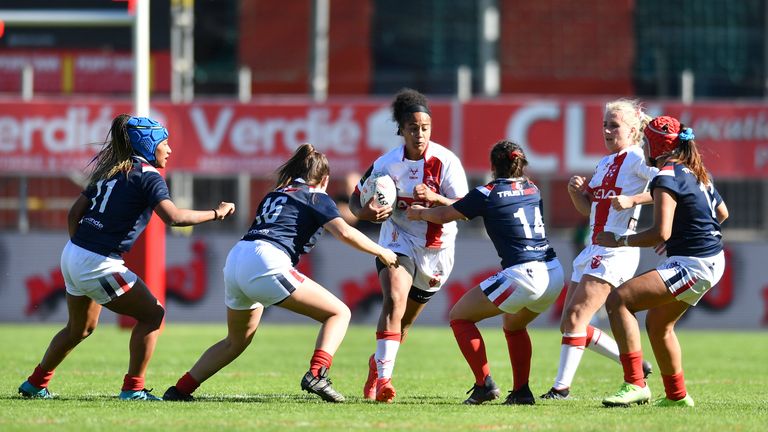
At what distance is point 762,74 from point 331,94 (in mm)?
8678

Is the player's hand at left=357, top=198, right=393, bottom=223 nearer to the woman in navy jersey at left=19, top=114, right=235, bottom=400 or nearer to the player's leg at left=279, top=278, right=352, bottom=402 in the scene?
the player's leg at left=279, top=278, right=352, bottom=402

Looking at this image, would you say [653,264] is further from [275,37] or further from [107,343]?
[275,37]

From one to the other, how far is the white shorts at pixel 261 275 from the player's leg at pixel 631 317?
216 centimetres

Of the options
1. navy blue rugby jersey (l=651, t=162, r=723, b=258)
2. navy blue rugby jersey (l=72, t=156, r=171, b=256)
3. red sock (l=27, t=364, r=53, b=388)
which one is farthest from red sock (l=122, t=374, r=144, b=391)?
navy blue rugby jersey (l=651, t=162, r=723, b=258)

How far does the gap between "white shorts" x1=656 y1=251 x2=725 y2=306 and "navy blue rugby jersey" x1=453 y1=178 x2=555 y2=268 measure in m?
0.93

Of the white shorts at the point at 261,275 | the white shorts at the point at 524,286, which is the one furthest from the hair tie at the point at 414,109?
the white shorts at the point at 261,275

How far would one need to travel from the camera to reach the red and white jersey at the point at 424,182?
9.56 metres

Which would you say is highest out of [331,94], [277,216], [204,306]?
[331,94]

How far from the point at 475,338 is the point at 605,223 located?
50.0 inches

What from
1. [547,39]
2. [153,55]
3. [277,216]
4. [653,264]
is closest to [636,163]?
[277,216]

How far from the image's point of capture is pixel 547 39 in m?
27.0

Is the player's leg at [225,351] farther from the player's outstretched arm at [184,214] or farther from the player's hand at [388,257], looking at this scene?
the player's hand at [388,257]

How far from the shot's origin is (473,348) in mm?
9164

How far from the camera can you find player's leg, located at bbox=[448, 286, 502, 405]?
29.8 feet
